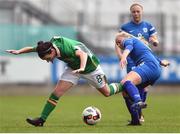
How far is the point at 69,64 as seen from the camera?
1370cm

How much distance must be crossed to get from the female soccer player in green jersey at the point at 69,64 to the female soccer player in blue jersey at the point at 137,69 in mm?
388

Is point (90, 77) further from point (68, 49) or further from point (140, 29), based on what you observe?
point (140, 29)

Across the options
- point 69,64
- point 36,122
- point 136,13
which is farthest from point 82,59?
point 136,13

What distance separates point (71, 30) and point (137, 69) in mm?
21910

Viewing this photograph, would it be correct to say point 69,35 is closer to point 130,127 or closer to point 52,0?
point 52,0

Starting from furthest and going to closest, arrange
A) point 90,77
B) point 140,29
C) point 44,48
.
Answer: point 140,29 → point 90,77 → point 44,48

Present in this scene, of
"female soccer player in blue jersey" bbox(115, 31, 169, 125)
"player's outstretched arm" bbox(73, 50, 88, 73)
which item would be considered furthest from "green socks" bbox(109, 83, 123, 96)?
"player's outstretched arm" bbox(73, 50, 88, 73)

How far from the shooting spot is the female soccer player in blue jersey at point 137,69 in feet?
43.8

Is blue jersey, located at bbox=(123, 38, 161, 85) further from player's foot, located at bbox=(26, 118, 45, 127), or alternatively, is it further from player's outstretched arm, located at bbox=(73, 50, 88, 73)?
player's foot, located at bbox=(26, 118, 45, 127)

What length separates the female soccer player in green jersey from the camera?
43.3 ft

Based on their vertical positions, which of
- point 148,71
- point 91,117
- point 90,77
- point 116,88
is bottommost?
point 91,117

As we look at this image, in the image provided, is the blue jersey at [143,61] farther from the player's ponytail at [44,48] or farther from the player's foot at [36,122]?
the player's foot at [36,122]

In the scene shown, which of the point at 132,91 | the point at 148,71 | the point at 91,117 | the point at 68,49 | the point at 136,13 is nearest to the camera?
the point at 132,91

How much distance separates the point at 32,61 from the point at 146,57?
70.0ft
